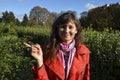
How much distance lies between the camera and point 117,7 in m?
48.4

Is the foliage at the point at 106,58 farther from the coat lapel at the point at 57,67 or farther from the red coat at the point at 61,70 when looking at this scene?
the coat lapel at the point at 57,67

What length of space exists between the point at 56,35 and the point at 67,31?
16 centimetres

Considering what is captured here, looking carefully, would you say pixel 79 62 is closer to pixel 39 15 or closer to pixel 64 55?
pixel 64 55

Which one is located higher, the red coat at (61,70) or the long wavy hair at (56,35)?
the long wavy hair at (56,35)

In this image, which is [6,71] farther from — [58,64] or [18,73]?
[58,64]

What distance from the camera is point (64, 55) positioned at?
3641 millimetres

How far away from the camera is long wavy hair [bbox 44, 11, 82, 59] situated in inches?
142

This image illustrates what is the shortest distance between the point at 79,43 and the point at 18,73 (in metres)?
2.55

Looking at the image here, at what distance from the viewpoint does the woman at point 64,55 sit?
3.53m

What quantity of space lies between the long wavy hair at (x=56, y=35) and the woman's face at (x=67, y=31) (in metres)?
0.04

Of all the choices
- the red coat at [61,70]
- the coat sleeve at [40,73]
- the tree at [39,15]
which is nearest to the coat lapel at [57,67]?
the red coat at [61,70]

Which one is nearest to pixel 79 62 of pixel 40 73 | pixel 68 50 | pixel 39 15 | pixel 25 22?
pixel 68 50

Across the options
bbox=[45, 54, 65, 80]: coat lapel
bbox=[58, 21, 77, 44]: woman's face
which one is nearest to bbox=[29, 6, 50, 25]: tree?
bbox=[58, 21, 77, 44]: woman's face

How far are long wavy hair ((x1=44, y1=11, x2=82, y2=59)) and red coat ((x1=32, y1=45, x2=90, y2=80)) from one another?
0.08m
